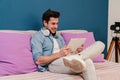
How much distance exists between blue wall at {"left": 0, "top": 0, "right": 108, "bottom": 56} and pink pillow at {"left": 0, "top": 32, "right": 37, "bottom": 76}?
41 cm

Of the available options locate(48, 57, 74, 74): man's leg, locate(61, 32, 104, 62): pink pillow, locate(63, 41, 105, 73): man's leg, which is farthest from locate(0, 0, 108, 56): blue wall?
locate(63, 41, 105, 73): man's leg

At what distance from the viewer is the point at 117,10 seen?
12.4ft

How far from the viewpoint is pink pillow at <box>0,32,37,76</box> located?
2.10 metres

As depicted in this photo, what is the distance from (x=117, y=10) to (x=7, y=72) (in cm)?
240

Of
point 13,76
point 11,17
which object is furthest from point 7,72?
point 11,17

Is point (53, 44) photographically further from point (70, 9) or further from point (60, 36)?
point (70, 9)

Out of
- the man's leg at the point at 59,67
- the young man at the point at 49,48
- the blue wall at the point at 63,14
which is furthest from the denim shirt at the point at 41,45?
the blue wall at the point at 63,14

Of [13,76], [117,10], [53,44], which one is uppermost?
[117,10]

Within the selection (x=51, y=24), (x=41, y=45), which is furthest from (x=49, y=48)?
(x=51, y=24)

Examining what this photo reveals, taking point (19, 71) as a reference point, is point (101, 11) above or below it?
above

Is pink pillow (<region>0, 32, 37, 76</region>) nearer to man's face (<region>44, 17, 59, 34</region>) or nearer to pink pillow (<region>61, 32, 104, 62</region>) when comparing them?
man's face (<region>44, 17, 59, 34</region>)

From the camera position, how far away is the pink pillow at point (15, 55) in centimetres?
210

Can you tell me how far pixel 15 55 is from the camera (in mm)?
2154

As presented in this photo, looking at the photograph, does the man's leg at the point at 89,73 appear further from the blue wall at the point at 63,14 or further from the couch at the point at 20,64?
the blue wall at the point at 63,14
